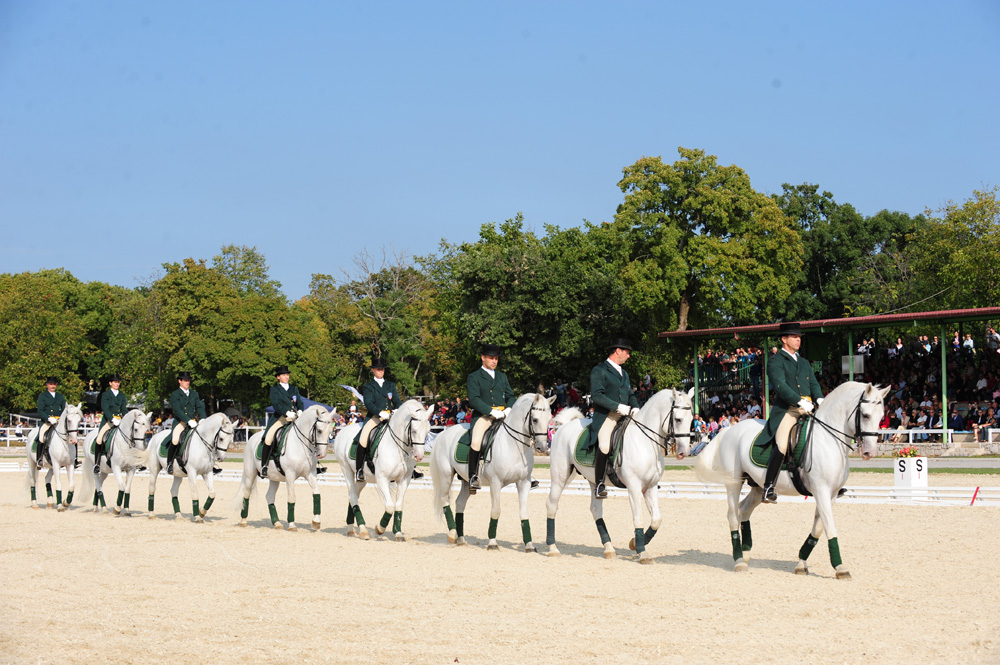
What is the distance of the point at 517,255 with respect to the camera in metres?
46.8

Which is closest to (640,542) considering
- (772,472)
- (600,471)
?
(600,471)

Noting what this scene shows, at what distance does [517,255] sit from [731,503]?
35.6 meters

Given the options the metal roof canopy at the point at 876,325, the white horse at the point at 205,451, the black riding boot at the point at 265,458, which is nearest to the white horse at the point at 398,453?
the black riding boot at the point at 265,458

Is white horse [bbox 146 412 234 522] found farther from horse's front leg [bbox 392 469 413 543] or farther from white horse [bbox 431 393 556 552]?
white horse [bbox 431 393 556 552]

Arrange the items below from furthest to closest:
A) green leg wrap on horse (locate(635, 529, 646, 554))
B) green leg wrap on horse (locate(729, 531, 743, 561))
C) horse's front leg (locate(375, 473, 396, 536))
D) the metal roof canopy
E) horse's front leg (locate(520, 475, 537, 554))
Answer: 1. the metal roof canopy
2. horse's front leg (locate(375, 473, 396, 536))
3. horse's front leg (locate(520, 475, 537, 554))
4. green leg wrap on horse (locate(635, 529, 646, 554))
5. green leg wrap on horse (locate(729, 531, 743, 561))

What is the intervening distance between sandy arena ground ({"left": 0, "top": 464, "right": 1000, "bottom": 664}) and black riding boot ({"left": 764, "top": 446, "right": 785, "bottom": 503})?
0.91 metres

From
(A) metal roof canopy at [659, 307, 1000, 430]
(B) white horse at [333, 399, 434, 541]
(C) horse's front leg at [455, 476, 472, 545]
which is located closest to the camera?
(C) horse's front leg at [455, 476, 472, 545]

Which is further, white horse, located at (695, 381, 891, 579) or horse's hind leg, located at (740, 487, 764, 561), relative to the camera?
horse's hind leg, located at (740, 487, 764, 561)

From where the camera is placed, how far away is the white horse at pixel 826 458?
10.5 m

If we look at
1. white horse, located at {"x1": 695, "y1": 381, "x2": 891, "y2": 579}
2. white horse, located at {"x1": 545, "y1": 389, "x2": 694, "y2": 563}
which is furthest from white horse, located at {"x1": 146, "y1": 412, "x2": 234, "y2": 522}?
white horse, located at {"x1": 695, "y1": 381, "x2": 891, "y2": 579}

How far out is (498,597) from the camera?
32.4ft

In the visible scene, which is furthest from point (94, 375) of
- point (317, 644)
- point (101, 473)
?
point (317, 644)

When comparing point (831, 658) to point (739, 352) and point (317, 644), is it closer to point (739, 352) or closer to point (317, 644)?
point (317, 644)

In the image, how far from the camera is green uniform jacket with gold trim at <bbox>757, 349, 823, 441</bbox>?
1109cm
